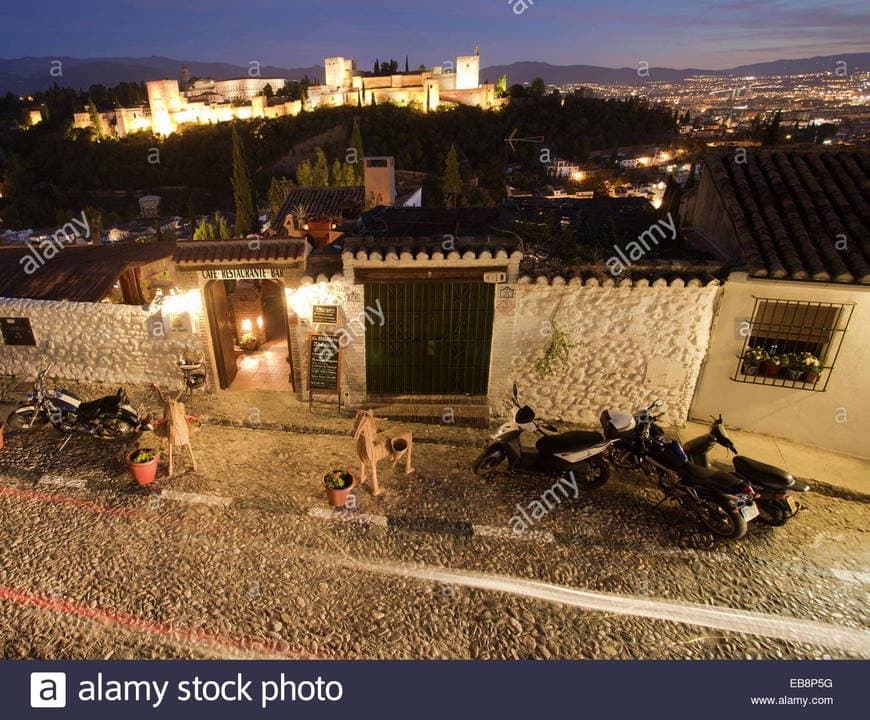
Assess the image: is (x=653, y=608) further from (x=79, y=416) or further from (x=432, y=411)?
(x=79, y=416)

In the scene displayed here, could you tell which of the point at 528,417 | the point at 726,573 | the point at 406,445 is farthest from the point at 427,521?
the point at 726,573

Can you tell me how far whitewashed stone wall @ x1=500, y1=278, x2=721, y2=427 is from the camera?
815 centimetres

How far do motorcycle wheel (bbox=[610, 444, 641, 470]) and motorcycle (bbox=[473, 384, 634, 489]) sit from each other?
0.19 m

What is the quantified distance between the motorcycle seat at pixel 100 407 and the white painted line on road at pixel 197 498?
2075 millimetres

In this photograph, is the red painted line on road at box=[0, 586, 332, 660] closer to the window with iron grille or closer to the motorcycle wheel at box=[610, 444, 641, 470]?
the motorcycle wheel at box=[610, 444, 641, 470]

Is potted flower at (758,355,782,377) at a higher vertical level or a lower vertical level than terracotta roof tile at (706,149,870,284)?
lower

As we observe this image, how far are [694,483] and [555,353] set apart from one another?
3087 millimetres

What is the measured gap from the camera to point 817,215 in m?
8.22

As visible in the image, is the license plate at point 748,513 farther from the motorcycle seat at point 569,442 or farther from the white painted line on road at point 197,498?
the white painted line on road at point 197,498

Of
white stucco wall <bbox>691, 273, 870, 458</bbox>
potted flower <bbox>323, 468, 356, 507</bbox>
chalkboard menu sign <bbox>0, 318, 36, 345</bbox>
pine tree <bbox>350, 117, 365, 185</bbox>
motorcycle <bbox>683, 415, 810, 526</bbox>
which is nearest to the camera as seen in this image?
motorcycle <bbox>683, 415, 810, 526</bbox>

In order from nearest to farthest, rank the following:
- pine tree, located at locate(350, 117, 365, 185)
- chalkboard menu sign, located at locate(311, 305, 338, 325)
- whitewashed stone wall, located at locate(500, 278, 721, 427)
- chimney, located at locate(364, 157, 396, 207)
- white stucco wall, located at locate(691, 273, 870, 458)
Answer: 1. white stucco wall, located at locate(691, 273, 870, 458)
2. whitewashed stone wall, located at locate(500, 278, 721, 427)
3. chalkboard menu sign, located at locate(311, 305, 338, 325)
4. chimney, located at locate(364, 157, 396, 207)
5. pine tree, located at locate(350, 117, 365, 185)

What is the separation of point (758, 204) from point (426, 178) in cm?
4814

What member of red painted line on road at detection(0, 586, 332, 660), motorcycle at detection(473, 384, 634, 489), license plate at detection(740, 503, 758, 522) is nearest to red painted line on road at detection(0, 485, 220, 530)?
red painted line on road at detection(0, 586, 332, 660)

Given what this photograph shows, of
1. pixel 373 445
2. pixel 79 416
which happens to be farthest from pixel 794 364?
pixel 79 416
